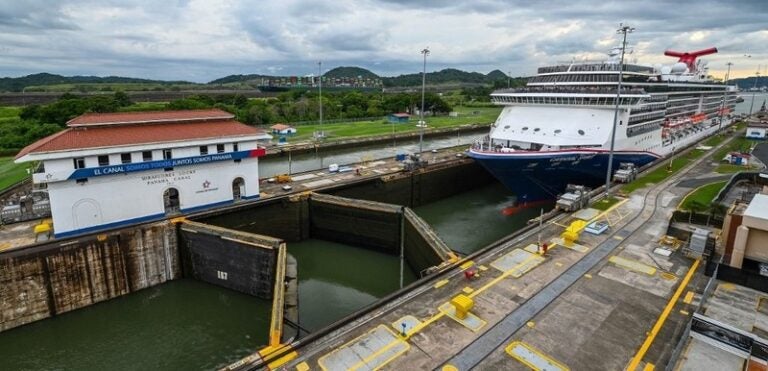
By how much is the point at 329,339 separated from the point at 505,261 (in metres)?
10.5

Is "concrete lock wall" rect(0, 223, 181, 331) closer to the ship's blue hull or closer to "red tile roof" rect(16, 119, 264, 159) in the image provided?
"red tile roof" rect(16, 119, 264, 159)

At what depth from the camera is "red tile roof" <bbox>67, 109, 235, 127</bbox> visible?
2695 centimetres

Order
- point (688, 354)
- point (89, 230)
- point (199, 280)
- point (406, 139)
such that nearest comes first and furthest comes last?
point (688, 354), point (89, 230), point (199, 280), point (406, 139)

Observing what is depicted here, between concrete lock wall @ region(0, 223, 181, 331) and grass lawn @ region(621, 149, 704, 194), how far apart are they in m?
35.9

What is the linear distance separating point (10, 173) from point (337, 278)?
126ft

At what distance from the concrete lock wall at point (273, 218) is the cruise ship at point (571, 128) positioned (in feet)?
53.1

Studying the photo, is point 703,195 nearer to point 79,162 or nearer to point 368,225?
point 368,225

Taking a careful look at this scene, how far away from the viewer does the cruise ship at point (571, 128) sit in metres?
36.2

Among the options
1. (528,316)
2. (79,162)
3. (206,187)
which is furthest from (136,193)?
(528,316)

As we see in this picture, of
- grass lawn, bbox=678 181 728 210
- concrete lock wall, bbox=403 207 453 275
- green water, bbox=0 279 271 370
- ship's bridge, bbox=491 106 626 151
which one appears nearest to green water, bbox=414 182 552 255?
concrete lock wall, bbox=403 207 453 275

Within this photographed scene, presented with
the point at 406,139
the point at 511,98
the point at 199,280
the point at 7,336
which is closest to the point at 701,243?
the point at 511,98

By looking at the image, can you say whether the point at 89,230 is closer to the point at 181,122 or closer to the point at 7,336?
the point at 7,336

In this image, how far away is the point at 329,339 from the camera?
15391 millimetres

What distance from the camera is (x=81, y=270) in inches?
920
